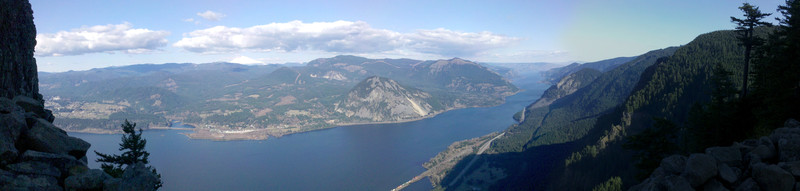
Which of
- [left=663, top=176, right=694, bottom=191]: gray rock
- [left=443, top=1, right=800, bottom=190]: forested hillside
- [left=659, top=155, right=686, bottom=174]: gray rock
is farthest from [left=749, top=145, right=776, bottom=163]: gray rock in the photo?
[left=443, top=1, right=800, bottom=190]: forested hillside

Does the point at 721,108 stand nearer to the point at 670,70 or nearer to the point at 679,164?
the point at 679,164

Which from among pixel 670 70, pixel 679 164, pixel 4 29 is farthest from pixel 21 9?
pixel 670 70

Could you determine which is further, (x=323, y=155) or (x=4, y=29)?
(x=323, y=155)

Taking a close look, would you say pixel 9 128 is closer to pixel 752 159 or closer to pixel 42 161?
pixel 42 161

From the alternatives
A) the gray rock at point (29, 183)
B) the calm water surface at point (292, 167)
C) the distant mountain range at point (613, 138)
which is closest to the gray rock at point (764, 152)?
the gray rock at point (29, 183)

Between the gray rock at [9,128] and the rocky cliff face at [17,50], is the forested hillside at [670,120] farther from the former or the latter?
the rocky cliff face at [17,50]

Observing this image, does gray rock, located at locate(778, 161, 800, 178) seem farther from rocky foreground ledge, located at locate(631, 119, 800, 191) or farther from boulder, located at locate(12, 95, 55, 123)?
boulder, located at locate(12, 95, 55, 123)

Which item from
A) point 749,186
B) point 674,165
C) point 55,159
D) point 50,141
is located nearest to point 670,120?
point 674,165
